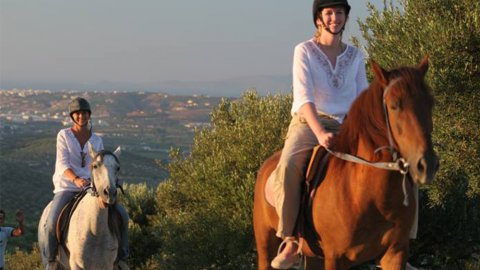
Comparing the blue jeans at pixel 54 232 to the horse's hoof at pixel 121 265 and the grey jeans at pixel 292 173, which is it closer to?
the horse's hoof at pixel 121 265

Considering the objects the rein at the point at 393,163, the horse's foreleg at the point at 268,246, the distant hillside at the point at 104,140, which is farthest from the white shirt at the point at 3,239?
the rein at the point at 393,163

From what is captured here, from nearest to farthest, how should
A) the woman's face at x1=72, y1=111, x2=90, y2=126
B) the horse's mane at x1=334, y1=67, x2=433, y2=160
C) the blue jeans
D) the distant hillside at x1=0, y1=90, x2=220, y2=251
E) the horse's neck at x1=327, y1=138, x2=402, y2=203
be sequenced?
the horse's mane at x1=334, y1=67, x2=433, y2=160
the horse's neck at x1=327, y1=138, x2=402, y2=203
the blue jeans
the woman's face at x1=72, y1=111, x2=90, y2=126
the distant hillside at x1=0, y1=90, x2=220, y2=251

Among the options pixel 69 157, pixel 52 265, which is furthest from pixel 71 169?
pixel 52 265

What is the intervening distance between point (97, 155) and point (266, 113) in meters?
9.37

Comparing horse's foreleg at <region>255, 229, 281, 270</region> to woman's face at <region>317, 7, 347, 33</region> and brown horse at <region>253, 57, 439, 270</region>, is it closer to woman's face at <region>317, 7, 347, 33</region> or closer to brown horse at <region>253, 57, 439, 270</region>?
brown horse at <region>253, 57, 439, 270</region>

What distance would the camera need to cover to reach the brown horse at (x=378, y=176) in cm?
458

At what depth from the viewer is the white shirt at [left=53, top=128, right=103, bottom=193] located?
9.68m

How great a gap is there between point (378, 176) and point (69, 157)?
6128mm

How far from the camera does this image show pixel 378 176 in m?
5.13

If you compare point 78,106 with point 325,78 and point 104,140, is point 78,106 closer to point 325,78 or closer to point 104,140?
point 325,78

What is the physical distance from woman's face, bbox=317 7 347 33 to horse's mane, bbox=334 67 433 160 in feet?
3.50

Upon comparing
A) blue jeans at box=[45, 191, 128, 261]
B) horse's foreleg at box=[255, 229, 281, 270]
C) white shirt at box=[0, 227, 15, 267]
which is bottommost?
white shirt at box=[0, 227, 15, 267]

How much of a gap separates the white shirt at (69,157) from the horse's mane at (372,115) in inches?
211

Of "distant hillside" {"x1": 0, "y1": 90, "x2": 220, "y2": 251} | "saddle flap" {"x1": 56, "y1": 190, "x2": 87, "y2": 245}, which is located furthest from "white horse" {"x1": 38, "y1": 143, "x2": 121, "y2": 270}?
"distant hillside" {"x1": 0, "y1": 90, "x2": 220, "y2": 251}
